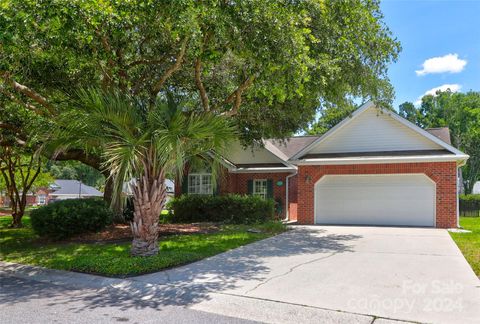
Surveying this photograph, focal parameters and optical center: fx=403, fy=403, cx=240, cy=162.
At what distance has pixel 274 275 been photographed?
7699 millimetres

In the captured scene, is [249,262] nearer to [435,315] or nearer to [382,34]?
[435,315]

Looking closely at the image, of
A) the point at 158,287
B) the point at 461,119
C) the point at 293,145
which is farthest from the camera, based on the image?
the point at 461,119

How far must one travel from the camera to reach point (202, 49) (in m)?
10.1

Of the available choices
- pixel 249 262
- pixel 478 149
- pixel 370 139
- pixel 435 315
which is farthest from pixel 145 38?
pixel 478 149

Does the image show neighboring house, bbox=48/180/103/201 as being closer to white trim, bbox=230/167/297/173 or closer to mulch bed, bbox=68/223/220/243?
white trim, bbox=230/167/297/173

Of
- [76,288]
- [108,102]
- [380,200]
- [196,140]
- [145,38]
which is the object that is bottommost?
[76,288]

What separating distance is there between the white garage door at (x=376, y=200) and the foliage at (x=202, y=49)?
4.26 m

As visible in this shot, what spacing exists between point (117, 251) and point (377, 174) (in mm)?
11364

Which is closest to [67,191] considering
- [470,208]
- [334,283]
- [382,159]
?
[470,208]

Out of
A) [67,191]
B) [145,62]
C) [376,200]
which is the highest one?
[145,62]

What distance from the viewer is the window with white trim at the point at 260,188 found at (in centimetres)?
2127

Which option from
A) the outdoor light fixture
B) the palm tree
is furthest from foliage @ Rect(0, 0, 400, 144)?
the outdoor light fixture

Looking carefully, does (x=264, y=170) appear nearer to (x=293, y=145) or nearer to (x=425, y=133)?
(x=293, y=145)

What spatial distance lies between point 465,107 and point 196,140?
48.6 m
